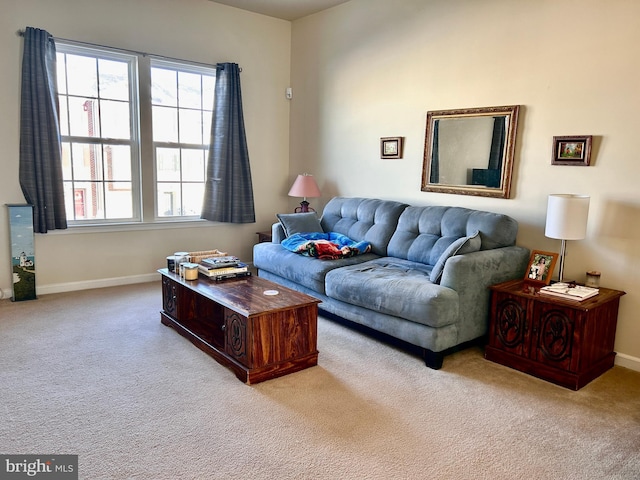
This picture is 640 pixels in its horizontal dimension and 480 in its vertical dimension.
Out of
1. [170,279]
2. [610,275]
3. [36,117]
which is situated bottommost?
[170,279]

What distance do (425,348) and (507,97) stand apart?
201 cm

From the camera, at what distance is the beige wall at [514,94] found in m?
2.99

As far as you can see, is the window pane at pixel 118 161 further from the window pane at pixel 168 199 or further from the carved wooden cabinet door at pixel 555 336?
the carved wooden cabinet door at pixel 555 336

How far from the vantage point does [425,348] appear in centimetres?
296

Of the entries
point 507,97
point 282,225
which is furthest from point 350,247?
point 507,97

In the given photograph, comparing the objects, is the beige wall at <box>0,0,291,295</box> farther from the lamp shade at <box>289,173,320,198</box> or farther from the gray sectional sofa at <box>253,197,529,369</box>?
the gray sectional sofa at <box>253,197,529,369</box>

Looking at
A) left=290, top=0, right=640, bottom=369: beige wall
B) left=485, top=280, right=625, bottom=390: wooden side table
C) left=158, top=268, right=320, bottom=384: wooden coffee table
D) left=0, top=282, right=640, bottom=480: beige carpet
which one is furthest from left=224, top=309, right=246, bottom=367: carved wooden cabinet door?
left=290, top=0, right=640, bottom=369: beige wall

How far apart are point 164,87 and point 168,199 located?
115cm

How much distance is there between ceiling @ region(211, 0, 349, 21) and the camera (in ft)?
16.0

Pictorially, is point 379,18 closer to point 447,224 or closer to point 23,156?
point 447,224

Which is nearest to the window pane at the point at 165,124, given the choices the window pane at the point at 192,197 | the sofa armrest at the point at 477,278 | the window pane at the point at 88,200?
the window pane at the point at 192,197

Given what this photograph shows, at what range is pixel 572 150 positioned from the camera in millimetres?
3191

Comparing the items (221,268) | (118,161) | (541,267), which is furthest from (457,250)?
(118,161)

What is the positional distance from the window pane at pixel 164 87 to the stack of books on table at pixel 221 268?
2245mm
